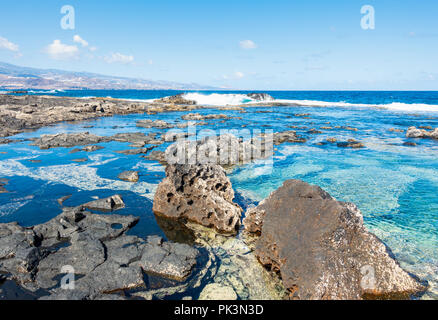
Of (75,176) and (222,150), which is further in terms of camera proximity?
(222,150)

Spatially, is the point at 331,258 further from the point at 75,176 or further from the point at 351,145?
the point at 351,145

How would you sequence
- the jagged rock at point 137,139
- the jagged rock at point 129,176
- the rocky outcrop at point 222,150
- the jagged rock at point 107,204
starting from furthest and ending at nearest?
1. the jagged rock at point 137,139
2. the rocky outcrop at point 222,150
3. the jagged rock at point 129,176
4. the jagged rock at point 107,204

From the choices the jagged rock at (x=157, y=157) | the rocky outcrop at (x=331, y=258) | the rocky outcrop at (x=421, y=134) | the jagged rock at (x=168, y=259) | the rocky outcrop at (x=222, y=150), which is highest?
the rocky outcrop at (x=421, y=134)

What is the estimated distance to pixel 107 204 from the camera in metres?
9.45

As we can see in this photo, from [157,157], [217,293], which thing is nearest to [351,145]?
[157,157]

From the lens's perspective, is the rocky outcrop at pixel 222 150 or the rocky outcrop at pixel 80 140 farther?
the rocky outcrop at pixel 80 140

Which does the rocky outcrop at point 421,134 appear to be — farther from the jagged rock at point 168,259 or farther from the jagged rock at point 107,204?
the jagged rock at point 107,204

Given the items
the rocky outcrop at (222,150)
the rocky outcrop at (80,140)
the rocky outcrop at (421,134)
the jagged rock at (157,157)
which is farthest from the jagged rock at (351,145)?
the rocky outcrop at (80,140)

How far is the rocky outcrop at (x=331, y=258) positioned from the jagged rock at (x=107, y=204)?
569 cm

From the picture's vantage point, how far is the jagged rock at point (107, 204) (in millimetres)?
9336

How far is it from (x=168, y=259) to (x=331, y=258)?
11.7 feet
